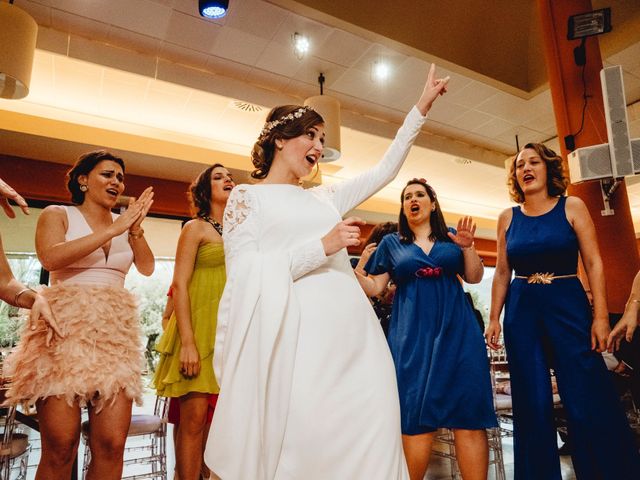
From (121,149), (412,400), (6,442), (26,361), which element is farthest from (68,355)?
(121,149)

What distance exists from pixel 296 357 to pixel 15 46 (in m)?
3.56

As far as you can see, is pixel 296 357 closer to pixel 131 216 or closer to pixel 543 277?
pixel 131 216

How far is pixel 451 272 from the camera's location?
2184mm

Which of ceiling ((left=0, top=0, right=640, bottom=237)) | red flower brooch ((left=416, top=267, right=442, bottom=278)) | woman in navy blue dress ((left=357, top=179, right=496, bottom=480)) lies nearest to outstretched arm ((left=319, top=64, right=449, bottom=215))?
woman in navy blue dress ((left=357, top=179, right=496, bottom=480))

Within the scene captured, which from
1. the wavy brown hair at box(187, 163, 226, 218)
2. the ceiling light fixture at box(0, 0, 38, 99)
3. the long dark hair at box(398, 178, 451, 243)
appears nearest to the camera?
the long dark hair at box(398, 178, 451, 243)

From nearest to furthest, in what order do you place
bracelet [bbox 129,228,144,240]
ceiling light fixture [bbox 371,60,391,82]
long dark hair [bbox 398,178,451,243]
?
bracelet [bbox 129,228,144,240] < long dark hair [bbox 398,178,451,243] < ceiling light fixture [bbox 371,60,391,82]

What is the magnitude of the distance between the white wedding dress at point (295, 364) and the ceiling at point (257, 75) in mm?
3191

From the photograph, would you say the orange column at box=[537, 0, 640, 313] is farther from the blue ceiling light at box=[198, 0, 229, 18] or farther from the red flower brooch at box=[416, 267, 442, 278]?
the blue ceiling light at box=[198, 0, 229, 18]

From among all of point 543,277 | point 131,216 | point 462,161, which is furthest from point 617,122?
point 462,161

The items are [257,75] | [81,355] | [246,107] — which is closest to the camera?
[81,355]

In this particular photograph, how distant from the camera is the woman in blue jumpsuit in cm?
188

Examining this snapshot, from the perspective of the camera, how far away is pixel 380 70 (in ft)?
15.8

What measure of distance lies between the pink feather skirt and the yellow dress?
0.65 feet

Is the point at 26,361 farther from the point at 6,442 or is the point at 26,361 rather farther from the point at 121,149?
the point at 121,149
